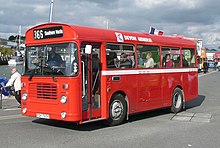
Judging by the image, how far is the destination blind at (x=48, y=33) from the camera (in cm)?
951

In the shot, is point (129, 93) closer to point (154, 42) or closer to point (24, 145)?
point (154, 42)

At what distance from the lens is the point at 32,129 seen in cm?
969

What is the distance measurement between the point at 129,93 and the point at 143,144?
2978 mm

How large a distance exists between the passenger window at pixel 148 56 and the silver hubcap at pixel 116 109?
1549 millimetres

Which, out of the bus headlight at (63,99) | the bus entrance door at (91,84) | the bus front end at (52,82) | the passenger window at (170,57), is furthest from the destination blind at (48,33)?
the passenger window at (170,57)

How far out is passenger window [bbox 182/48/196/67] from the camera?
45.5ft

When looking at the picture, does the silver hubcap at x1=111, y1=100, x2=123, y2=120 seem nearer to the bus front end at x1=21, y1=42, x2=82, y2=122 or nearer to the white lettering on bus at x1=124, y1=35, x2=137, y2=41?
the bus front end at x1=21, y1=42, x2=82, y2=122

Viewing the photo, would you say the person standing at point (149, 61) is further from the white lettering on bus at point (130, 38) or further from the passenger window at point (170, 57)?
the white lettering on bus at point (130, 38)

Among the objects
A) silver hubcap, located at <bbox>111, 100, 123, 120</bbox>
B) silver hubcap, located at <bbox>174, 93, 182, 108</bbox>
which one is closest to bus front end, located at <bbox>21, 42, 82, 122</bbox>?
silver hubcap, located at <bbox>111, 100, 123, 120</bbox>

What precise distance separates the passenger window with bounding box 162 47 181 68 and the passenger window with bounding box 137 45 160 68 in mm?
413

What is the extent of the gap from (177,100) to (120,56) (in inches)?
159

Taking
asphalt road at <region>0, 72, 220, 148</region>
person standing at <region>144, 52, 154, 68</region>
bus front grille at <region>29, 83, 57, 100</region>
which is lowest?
asphalt road at <region>0, 72, 220, 148</region>

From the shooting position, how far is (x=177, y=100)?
13.5 m

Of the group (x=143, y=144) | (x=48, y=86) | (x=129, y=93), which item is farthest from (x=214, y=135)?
(x=48, y=86)
